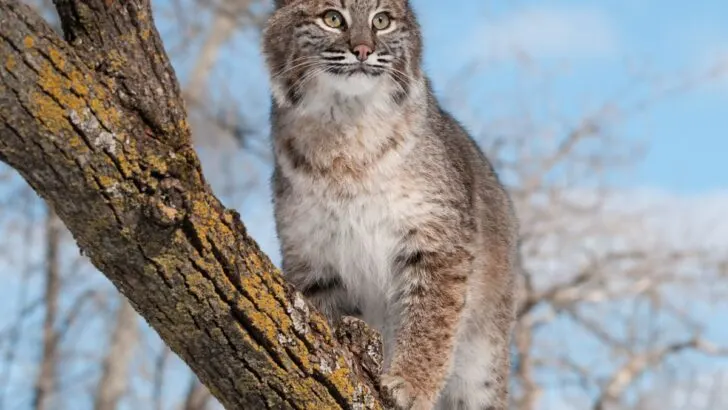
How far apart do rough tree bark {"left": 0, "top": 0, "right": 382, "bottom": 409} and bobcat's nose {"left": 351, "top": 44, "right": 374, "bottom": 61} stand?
1475 mm

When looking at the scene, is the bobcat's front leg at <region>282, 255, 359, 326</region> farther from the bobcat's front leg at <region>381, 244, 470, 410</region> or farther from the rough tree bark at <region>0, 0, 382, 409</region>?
the rough tree bark at <region>0, 0, 382, 409</region>

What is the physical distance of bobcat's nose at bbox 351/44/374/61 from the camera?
15.2 ft

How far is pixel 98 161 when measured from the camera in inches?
112

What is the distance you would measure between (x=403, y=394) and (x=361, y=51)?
1.54m

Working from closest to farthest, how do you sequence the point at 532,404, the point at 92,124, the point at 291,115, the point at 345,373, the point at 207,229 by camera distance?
the point at 92,124 < the point at 207,229 < the point at 345,373 < the point at 291,115 < the point at 532,404

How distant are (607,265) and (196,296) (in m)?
12.4

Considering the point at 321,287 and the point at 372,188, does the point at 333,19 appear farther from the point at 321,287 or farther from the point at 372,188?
the point at 321,287

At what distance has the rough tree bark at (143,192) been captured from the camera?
2.76m

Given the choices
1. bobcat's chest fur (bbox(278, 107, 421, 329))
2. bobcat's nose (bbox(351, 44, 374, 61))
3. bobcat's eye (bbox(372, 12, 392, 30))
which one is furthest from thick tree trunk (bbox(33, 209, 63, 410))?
bobcat's nose (bbox(351, 44, 374, 61))

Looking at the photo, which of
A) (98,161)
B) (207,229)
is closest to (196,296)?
(207,229)

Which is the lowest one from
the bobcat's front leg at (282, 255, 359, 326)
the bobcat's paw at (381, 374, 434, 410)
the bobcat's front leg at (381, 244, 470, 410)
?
the bobcat's paw at (381, 374, 434, 410)

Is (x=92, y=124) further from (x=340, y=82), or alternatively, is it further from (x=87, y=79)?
(x=340, y=82)

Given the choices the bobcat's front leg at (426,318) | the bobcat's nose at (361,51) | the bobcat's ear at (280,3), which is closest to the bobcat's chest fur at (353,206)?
the bobcat's front leg at (426,318)

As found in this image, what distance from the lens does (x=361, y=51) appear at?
4.63 m
